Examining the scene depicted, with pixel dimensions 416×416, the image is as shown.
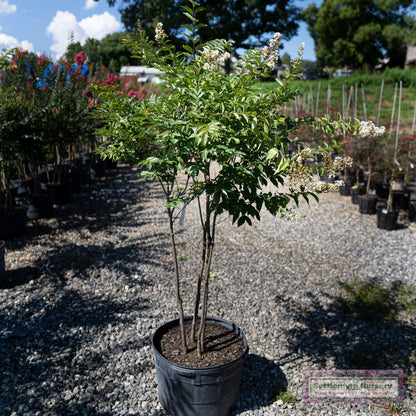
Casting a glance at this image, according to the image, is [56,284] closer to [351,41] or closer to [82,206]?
[82,206]

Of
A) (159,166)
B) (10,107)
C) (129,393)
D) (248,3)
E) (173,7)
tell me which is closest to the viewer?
(159,166)

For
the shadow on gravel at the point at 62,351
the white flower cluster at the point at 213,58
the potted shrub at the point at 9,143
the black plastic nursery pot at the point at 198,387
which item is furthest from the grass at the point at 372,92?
the black plastic nursery pot at the point at 198,387

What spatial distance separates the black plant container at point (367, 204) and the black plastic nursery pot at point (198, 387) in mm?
5276

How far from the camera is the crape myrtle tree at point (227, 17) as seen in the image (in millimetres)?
18734

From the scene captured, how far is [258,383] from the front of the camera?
280 cm

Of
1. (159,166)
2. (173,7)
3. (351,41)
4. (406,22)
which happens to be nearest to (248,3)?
(173,7)

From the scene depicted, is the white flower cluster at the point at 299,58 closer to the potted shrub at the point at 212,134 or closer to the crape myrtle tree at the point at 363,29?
the potted shrub at the point at 212,134

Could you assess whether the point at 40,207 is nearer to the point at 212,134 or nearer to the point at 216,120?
the point at 216,120

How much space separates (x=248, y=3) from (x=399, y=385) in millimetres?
23602

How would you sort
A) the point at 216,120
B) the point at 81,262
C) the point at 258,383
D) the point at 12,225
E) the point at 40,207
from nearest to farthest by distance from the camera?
the point at 216,120 → the point at 258,383 → the point at 81,262 → the point at 12,225 → the point at 40,207

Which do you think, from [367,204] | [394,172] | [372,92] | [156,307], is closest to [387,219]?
[367,204]

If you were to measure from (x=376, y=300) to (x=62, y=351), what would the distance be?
320 cm

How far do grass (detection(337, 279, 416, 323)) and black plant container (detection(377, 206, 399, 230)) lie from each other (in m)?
2.02

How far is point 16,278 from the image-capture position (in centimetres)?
409
